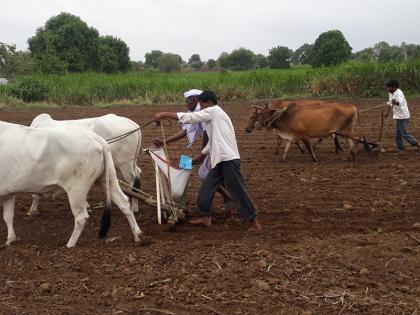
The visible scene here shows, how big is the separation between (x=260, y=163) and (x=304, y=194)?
277 cm

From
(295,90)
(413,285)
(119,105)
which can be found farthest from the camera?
(295,90)

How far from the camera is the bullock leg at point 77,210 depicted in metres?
6.43

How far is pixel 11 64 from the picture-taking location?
107ft

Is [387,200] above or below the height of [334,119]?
below

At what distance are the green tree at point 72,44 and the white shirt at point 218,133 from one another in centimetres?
3918

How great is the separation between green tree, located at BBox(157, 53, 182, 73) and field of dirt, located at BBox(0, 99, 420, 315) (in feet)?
222

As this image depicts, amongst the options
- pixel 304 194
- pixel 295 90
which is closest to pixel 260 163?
pixel 304 194

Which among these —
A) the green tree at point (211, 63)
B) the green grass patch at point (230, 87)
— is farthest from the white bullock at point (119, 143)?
the green tree at point (211, 63)

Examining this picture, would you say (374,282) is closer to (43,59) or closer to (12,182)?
(12,182)

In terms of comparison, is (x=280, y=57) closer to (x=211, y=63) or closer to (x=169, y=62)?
(x=169, y=62)

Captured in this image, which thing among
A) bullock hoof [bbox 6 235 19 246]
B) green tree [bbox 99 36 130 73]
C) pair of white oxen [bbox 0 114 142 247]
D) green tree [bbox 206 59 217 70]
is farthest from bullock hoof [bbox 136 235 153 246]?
green tree [bbox 206 59 217 70]

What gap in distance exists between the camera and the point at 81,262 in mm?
5941

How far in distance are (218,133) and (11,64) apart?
28844 mm

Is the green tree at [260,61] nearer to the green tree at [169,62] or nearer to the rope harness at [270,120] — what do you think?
the green tree at [169,62]
